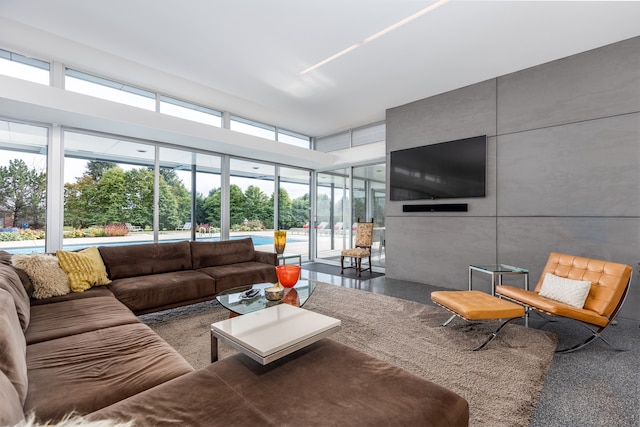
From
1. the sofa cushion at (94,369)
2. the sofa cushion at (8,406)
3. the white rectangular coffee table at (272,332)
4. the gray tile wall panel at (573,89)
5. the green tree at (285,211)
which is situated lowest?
the sofa cushion at (94,369)

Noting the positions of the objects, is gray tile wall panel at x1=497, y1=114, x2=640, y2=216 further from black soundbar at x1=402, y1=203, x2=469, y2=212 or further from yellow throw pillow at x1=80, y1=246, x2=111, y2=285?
yellow throw pillow at x1=80, y1=246, x2=111, y2=285

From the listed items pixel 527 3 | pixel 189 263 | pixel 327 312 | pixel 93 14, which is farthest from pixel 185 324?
pixel 527 3

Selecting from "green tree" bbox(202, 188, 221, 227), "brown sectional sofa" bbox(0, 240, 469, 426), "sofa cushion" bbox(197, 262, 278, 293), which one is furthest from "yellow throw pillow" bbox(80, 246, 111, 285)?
"green tree" bbox(202, 188, 221, 227)

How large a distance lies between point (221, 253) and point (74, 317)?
2080 mm

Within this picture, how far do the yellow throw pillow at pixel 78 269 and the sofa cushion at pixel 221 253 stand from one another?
1.16 metres

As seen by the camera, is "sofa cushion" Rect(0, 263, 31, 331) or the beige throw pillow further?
the beige throw pillow

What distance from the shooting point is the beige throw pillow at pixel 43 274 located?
2.47 meters

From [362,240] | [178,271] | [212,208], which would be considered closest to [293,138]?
[212,208]

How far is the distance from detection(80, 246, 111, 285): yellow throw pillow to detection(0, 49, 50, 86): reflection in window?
215 cm

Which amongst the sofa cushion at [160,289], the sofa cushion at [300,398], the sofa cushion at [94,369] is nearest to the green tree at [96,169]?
the sofa cushion at [160,289]

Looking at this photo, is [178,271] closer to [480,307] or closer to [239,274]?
[239,274]

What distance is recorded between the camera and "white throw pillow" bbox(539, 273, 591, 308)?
8.38 feet

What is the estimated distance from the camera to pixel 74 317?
2092 mm

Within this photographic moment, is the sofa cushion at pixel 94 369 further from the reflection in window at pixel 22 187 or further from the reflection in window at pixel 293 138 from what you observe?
the reflection in window at pixel 293 138
